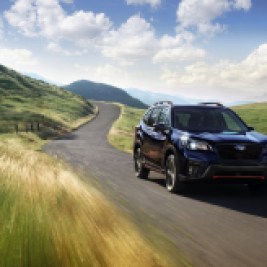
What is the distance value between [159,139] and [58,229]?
7.27 m

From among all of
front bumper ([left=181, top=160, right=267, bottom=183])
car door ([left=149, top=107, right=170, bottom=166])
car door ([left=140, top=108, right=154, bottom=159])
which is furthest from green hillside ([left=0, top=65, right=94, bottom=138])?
front bumper ([left=181, top=160, right=267, bottom=183])

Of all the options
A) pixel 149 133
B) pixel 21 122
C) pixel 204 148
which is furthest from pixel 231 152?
pixel 21 122

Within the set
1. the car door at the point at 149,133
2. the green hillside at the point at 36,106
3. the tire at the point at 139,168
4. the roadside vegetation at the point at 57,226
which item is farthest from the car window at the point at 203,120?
the green hillside at the point at 36,106

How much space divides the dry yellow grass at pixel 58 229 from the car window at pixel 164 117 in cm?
515

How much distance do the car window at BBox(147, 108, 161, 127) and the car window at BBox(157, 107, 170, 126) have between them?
8.8 inches

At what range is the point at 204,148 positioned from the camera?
10.8 meters

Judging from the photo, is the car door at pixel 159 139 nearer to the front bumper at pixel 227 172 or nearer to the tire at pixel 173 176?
the tire at pixel 173 176

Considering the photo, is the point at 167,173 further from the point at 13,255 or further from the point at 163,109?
the point at 13,255

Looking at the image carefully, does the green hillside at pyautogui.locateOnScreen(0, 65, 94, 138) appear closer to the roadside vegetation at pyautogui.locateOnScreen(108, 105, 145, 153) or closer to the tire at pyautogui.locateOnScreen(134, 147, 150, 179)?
the roadside vegetation at pyautogui.locateOnScreen(108, 105, 145, 153)

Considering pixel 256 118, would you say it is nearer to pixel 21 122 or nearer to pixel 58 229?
pixel 21 122

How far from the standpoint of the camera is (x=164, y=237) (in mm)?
7121

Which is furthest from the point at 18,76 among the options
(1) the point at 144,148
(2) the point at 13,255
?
(2) the point at 13,255

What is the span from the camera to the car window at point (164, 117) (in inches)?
493

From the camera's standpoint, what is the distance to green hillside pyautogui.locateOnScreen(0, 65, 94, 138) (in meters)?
61.7
